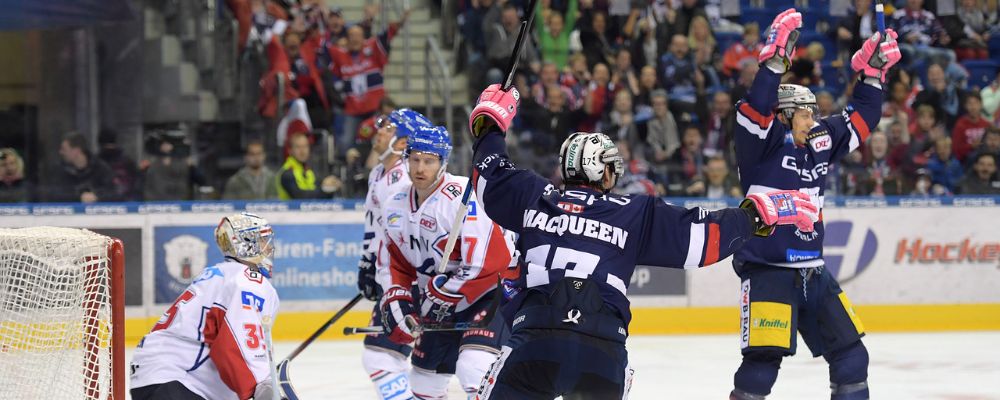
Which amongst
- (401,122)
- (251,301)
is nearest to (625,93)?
(401,122)

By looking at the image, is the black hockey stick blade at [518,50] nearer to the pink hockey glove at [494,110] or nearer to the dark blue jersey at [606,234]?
the pink hockey glove at [494,110]

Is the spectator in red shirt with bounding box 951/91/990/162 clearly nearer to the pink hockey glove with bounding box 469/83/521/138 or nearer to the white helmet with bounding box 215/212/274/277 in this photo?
the pink hockey glove with bounding box 469/83/521/138

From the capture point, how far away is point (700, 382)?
719 centimetres

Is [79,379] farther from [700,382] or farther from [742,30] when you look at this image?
[742,30]

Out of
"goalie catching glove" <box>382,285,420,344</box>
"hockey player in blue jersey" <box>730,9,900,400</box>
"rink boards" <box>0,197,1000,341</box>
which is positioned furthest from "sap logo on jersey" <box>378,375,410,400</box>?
"rink boards" <box>0,197,1000,341</box>

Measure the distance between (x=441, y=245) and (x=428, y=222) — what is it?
102 mm

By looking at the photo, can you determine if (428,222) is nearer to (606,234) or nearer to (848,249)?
(606,234)

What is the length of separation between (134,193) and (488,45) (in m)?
3.36

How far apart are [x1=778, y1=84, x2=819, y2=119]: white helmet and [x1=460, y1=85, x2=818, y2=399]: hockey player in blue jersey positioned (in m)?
1.50

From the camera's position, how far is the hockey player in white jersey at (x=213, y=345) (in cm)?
413

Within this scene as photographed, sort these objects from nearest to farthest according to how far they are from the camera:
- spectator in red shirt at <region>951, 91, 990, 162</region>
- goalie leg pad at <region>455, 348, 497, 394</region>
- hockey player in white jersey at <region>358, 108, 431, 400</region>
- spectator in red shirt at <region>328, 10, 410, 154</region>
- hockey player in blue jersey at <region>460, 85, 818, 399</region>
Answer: hockey player in blue jersey at <region>460, 85, 818, 399</region>
goalie leg pad at <region>455, 348, 497, 394</region>
hockey player in white jersey at <region>358, 108, 431, 400</region>
spectator in red shirt at <region>951, 91, 990, 162</region>
spectator in red shirt at <region>328, 10, 410, 154</region>

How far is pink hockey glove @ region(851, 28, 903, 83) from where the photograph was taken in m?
5.34

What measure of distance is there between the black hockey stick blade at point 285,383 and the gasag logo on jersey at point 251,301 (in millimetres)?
644

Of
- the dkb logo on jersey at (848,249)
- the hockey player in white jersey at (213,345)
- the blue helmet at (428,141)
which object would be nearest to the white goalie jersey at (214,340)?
the hockey player in white jersey at (213,345)
